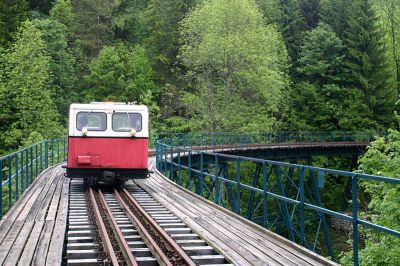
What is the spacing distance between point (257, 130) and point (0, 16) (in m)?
22.5

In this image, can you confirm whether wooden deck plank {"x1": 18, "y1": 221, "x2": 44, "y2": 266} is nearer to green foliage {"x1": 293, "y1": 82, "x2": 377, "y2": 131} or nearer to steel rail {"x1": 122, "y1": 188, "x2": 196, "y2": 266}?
steel rail {"x1": 122, "y1": 188, "x2": 196, "y2": 266}

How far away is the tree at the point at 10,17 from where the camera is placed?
42.5 m

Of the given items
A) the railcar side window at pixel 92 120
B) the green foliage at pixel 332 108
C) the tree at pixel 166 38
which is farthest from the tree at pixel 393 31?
the railcar side window at pixel 92 120

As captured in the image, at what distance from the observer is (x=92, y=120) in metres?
14.3

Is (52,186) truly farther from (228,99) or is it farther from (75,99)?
(75,99)

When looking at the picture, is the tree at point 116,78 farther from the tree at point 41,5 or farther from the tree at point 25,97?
the tree at point 41,5

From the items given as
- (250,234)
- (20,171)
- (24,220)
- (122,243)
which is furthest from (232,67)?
A: (122,243)

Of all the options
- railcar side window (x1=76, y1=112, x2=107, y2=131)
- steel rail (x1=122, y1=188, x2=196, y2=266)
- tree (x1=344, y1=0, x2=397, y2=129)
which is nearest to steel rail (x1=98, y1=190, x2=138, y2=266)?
steel rail (x1=122, y1=188, x2=196, y2=266)

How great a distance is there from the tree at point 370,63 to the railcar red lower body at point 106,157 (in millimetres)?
35703

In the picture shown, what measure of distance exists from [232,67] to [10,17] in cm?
1932

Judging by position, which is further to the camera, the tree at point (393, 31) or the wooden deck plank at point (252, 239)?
the tree at point (393, 31)

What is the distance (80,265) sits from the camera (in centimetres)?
682

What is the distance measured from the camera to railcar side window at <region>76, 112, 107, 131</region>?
14193mm

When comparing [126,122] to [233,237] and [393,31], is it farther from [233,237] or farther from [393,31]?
[393,31]
